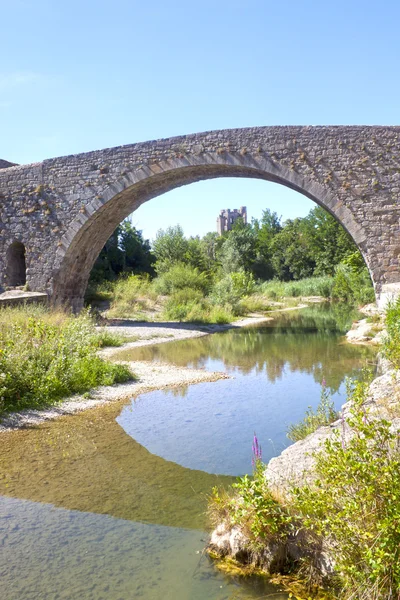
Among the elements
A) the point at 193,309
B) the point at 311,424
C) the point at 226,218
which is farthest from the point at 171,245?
the point at 226,218

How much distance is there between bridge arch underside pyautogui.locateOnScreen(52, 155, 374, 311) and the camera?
11.9 m

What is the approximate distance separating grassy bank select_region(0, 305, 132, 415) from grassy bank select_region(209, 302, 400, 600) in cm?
378

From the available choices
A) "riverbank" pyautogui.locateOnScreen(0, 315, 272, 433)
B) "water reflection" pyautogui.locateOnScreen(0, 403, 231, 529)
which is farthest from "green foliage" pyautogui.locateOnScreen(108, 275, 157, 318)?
"water reflection" pyautogui.locateOnScreen(0, 403, 231, 529)

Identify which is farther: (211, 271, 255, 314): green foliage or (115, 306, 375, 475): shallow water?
(211, 271, 255, 314): green foliage

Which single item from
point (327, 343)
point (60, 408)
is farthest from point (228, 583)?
point (327, 343)

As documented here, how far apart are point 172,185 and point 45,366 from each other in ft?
29.4

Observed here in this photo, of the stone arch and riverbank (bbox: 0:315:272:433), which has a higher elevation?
the stone arch

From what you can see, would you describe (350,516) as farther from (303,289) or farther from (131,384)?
(303,289)

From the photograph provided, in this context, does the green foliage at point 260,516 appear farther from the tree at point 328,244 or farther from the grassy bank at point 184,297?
the tree at point 328,244

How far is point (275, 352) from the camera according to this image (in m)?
10.5

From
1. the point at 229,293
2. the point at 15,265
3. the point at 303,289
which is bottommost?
the point at 303,289

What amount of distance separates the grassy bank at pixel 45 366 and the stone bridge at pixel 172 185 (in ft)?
20.5

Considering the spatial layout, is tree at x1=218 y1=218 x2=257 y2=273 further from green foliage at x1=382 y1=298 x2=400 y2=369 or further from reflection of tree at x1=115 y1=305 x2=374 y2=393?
green foliage at x1=382 y1=298 x2=400 y2=369

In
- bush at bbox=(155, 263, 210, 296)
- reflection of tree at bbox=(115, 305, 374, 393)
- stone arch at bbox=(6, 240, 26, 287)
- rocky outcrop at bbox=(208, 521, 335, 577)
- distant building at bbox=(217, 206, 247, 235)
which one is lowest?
reflection of tree at bbox=(115, 305, 374, 393)
